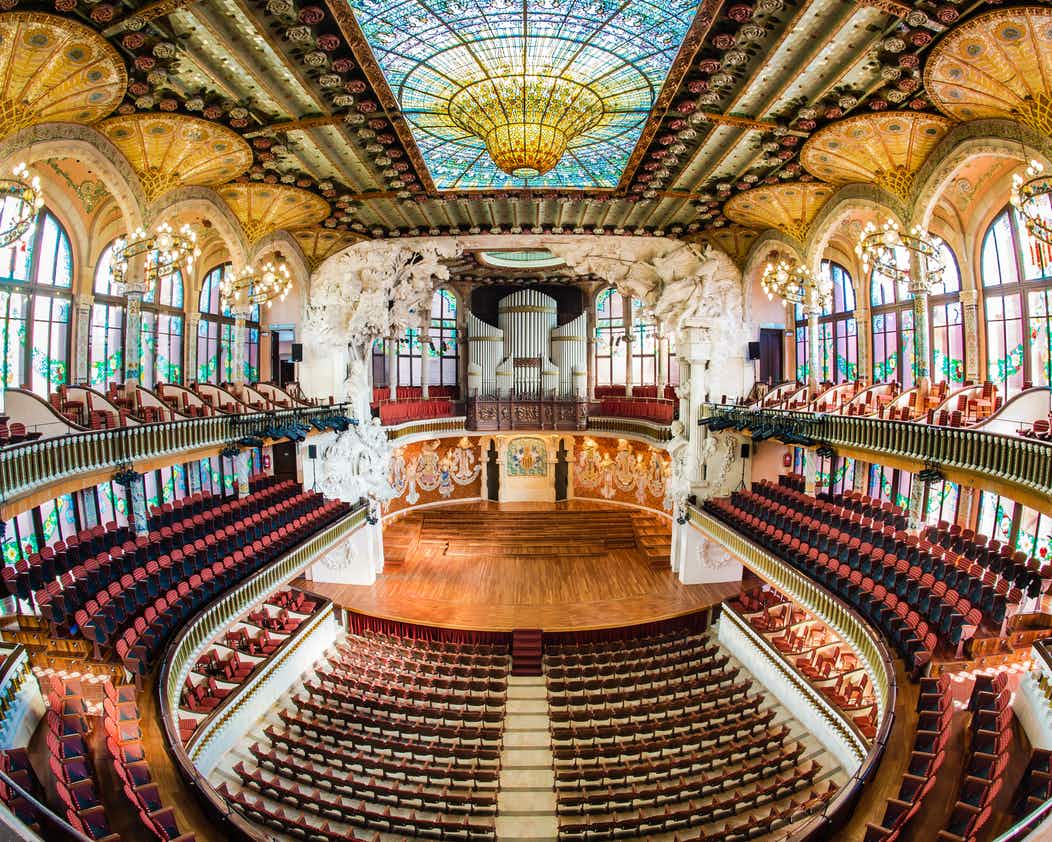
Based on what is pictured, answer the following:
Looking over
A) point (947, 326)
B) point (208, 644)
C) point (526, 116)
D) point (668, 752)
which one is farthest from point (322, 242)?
point (947, 326)

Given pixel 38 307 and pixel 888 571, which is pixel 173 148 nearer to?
pixel 38 307

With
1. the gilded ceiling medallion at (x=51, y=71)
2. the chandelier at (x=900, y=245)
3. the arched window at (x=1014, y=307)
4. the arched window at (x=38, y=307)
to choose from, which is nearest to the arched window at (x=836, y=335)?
the arched window at (x=1014, y=307)

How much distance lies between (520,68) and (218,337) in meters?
17.2

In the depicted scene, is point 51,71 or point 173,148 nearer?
point 51,71

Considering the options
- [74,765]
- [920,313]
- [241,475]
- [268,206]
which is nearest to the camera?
[74,765]

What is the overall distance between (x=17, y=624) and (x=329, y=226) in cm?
1483

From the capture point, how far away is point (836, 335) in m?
21.6

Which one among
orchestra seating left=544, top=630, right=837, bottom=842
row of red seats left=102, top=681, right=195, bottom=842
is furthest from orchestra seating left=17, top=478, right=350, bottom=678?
orchestra seating left=544, top=630, right=837, bottom=842

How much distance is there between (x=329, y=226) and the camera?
67.1 ft

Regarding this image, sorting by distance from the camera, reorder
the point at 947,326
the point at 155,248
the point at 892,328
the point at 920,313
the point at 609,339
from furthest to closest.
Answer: the point at 609,339 → the point at 892,328 → the point at 947,326 → the point at 920,313 → the point at 155,248

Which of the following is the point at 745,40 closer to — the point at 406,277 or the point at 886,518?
the point at 886,518

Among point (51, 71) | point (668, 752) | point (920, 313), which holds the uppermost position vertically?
point (51, 71)

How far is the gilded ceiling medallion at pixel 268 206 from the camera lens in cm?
1614

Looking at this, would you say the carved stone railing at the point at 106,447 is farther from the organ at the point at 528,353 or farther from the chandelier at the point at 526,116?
the organ at the point at 528,353
